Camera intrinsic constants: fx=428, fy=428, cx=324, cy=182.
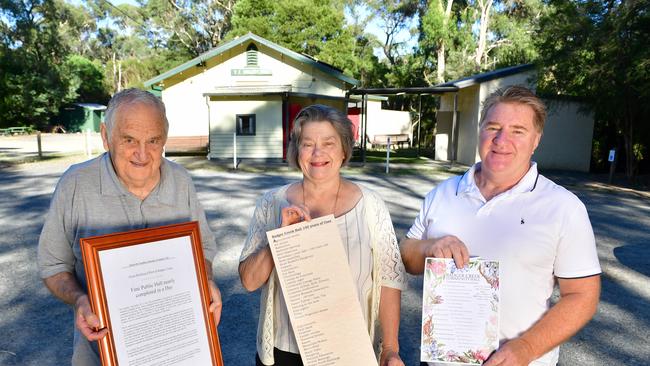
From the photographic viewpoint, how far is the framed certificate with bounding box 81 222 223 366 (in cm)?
161

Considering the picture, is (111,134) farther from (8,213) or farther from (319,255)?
(8,213)

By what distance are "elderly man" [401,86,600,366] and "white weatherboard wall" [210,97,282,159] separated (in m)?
18.3

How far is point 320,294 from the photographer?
1793 millimetres

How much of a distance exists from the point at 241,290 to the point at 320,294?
3471mm

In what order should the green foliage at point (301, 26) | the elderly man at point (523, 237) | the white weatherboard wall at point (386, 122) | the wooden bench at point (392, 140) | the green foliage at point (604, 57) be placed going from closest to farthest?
1. the elderly man at point (523, 237)
2. the green foliage at point (604, 57)
3. the wooden bench at point (392, 140)
4. the green foliage at point (301, 26)
5. the white weatherboard wall at point (386, 122)

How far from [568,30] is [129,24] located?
65605mm

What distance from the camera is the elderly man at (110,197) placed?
186 cm

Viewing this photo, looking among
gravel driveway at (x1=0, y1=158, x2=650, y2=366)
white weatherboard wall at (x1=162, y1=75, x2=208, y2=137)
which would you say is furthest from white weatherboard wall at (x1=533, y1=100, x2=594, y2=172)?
white weatherboard wall at (x1=162, y1=75, x2=208, y2=137)

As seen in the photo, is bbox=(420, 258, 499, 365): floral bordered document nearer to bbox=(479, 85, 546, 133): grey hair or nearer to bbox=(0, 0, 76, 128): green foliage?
bbox=(479, 85, 546, 133): grey hair

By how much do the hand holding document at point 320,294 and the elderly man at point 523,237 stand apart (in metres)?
0.42

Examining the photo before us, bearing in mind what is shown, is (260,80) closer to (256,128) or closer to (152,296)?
(256,128)

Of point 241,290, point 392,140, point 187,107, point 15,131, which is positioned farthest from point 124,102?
point 15,131

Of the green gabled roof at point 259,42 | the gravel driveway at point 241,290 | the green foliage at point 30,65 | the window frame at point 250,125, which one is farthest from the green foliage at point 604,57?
the green foliage at point 30,65

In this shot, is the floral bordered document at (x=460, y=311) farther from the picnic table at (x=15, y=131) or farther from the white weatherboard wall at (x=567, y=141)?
the picnic table at (x=15, y=131)
